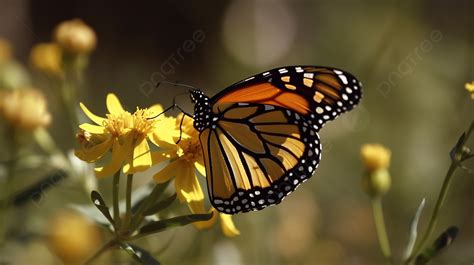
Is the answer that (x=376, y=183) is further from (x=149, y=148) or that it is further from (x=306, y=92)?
(x=149, y=148)

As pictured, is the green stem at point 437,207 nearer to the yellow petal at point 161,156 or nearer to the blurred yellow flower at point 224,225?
the blurred yellow flower at point 224,225

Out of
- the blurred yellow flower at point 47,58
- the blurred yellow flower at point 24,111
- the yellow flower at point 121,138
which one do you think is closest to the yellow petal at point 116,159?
the yellow flower at point 121,138

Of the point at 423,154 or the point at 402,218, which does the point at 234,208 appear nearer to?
the point at 402,218

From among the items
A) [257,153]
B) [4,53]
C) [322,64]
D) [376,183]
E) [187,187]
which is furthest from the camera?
[322,64]

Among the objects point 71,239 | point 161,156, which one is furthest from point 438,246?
point 71,239

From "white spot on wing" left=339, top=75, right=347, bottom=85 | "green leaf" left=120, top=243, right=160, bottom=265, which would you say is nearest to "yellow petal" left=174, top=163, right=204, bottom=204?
"green leaf" left=120, top=243, right=160, bottom=265

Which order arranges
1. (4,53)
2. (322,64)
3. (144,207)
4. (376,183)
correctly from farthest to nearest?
(322,64), (4,53), (376,183), (144,207)
